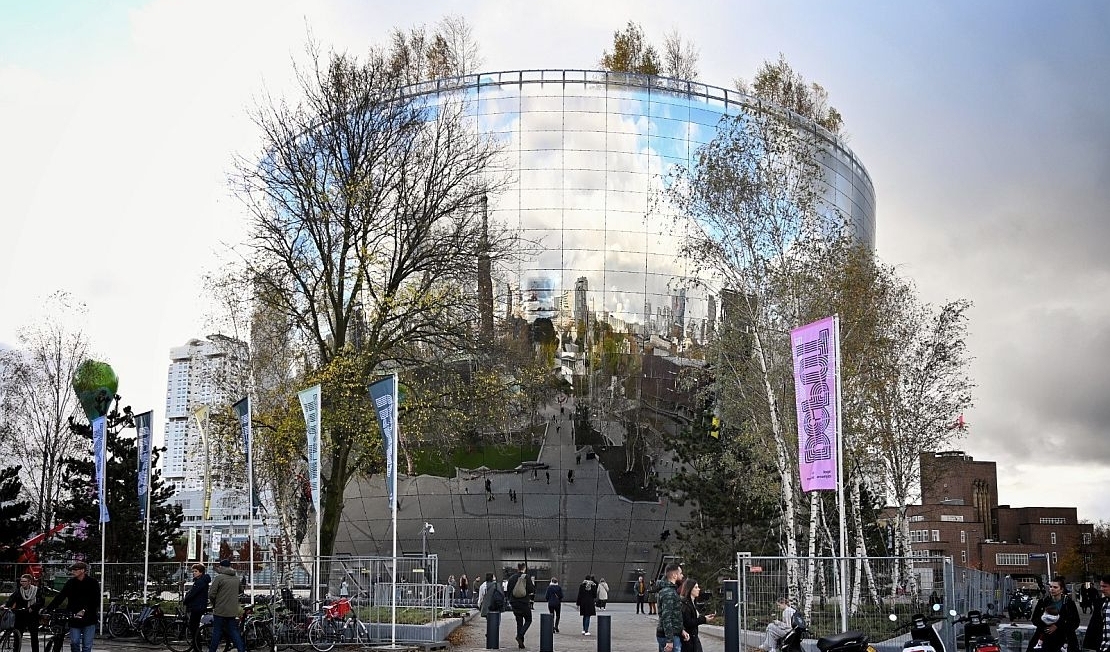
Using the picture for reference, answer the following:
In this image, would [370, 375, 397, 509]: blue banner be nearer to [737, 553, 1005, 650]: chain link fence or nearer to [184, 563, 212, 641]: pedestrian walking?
[184, 563, 212, 641]: pedestrian walking

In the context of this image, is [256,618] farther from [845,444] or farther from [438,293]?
[845,444]

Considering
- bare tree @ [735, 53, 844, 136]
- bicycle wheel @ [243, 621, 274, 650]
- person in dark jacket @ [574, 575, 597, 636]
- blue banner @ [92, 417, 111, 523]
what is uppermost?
bare tree @ [735, 53, 844, 136]

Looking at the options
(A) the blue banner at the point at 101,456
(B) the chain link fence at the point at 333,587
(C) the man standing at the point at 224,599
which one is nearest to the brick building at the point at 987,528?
(B) the chain link fence at the point at 333,587

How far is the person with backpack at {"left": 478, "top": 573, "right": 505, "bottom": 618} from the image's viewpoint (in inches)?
1047

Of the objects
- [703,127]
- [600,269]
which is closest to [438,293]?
[600,269]

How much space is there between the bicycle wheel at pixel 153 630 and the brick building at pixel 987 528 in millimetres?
124612

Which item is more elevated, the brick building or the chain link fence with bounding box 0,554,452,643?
the chain link fence with bounding box 0,554,452,643

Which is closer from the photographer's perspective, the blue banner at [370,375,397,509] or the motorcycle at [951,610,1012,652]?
the motorcycle at [951,610,1012,652]

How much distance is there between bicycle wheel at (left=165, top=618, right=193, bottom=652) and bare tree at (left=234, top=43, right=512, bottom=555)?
22.8 ft

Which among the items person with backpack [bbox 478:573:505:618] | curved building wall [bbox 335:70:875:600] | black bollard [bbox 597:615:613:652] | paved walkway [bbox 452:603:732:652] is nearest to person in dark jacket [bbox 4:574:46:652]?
paved walkway [bbox 452:603:732:652]

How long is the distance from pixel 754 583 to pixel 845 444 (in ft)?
57.3

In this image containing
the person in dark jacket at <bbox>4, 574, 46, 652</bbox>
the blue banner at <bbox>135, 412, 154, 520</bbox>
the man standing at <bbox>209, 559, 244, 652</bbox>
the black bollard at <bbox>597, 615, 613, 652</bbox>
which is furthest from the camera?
the blue banner at <bbox>135, 412, 154, 520</bbox>

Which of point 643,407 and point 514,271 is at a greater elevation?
point 514,271

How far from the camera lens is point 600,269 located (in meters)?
49.1
